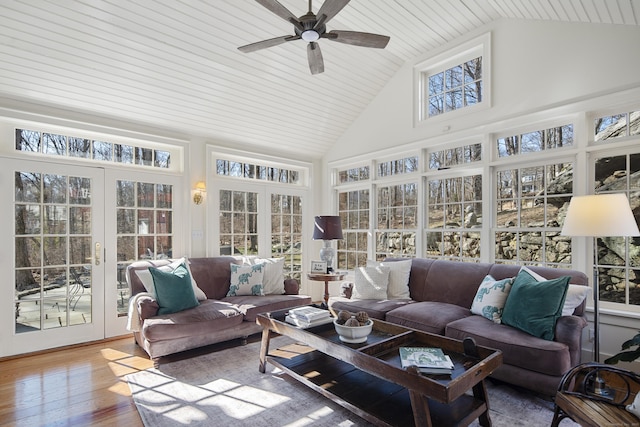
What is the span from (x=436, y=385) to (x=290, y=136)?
4265 millimetres

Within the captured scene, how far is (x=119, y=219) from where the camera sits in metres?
4.12

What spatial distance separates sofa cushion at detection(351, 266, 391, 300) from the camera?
12.8 feet

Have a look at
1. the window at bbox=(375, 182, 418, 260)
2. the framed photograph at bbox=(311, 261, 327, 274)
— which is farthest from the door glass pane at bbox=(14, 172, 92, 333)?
the window at bbox=(375, 182, 418, 260)

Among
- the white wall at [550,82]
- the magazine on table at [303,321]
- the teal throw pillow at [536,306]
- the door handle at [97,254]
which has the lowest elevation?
the magazine on table at [303,321]

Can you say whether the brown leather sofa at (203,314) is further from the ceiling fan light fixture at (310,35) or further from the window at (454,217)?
the ceiling fan light fixture at (310,35)

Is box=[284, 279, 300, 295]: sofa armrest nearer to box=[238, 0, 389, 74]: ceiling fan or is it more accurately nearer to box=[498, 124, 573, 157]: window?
box=[238, 0, 389, 74]: ceiling fan

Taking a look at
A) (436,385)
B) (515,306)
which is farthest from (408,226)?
(436,385)

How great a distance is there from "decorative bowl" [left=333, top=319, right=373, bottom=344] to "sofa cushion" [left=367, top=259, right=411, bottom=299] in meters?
1.47

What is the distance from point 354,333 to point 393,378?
0.56 m

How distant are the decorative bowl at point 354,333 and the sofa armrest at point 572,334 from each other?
1392 mm

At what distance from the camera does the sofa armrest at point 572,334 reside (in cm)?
244

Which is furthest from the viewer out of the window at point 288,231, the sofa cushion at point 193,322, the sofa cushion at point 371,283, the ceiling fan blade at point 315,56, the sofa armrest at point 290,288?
the window at point 288,231

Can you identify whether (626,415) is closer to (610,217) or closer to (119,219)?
(610,217)

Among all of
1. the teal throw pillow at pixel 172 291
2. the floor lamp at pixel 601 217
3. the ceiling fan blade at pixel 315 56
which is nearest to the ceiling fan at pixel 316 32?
the ceiling fan blade at pixel 315 56
